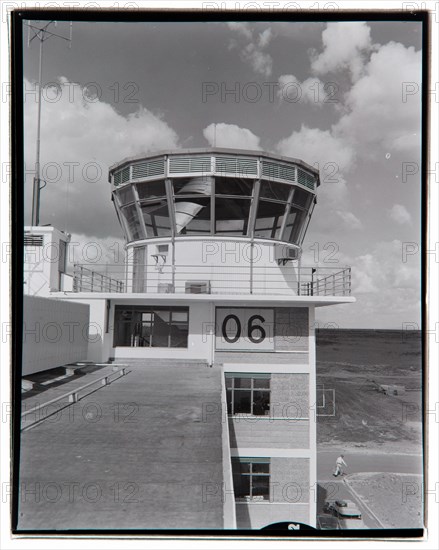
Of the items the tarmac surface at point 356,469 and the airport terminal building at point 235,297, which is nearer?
the airport terminal building at point 235,297

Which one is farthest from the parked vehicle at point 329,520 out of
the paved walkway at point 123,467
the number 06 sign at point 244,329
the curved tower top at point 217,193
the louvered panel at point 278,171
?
the louvered panel at point 278,171

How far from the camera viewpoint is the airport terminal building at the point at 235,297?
484 inches

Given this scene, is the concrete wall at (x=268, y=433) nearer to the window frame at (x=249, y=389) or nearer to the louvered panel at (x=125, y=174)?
the window frame at (x=249, y=389)

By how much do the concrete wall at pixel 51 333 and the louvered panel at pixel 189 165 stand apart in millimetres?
4649

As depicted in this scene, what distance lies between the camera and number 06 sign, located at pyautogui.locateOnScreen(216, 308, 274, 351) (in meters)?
12.9

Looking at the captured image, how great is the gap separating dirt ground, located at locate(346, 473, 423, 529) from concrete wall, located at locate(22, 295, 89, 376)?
49.7 feet

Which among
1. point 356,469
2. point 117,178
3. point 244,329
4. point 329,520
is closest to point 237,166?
point 117,178

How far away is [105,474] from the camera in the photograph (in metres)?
4.89

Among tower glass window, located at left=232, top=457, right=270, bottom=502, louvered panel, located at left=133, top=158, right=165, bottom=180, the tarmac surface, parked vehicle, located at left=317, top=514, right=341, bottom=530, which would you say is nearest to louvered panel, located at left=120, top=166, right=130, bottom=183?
louvered panel, located at left=133, top=158, right=165, bottom=180

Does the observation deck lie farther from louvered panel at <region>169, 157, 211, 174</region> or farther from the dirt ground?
the dirt ground

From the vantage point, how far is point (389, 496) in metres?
25.3

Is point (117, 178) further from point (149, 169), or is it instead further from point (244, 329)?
point (244, 329)

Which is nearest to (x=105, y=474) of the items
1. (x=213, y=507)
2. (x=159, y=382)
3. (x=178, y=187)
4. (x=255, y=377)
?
(x=213, y=507)

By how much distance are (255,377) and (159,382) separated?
3.55 metres
